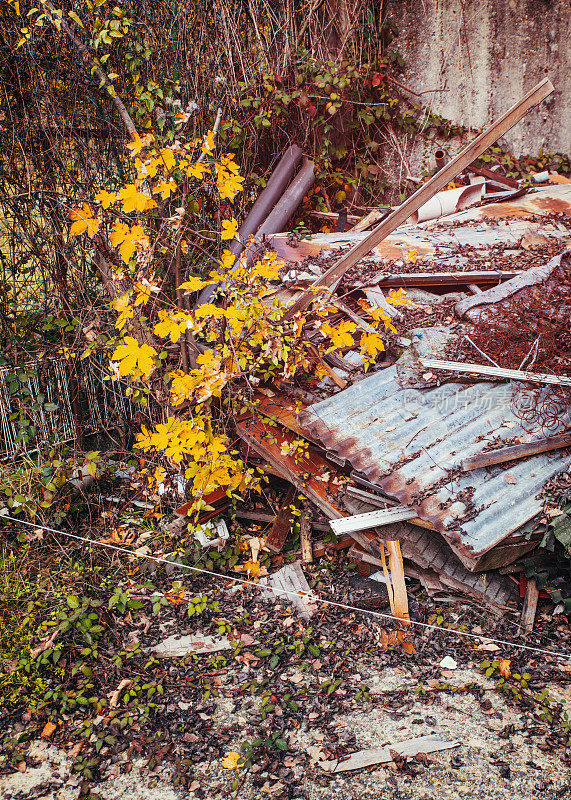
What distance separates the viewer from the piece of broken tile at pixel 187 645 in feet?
12.4

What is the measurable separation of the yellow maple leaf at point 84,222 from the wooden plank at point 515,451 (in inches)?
130

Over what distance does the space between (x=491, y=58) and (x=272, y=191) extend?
4.13m

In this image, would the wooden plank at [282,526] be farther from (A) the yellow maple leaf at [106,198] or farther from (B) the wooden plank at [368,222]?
(B) the wooden plank at [368,222]

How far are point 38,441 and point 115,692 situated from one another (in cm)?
246

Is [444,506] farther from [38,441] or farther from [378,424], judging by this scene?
[38,441]

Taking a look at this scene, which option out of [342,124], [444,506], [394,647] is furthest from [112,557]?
[342,124]

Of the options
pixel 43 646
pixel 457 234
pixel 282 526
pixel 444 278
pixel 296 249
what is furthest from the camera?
pixel 457 234

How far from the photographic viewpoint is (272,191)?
20.1 feet

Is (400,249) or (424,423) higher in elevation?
(400,249)

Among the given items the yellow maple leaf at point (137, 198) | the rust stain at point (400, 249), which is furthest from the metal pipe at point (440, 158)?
the yellow maple leaf at point (137, 198)

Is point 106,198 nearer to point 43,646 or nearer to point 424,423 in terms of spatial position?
point 424,423

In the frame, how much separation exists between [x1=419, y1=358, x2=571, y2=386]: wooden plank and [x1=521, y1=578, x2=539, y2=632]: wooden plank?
1322 mm

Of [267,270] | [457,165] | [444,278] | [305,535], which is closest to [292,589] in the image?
[305,535]

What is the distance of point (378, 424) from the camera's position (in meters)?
3.98
